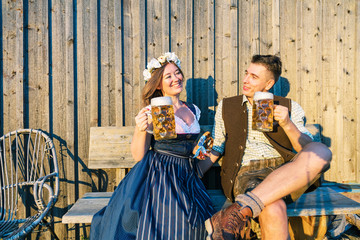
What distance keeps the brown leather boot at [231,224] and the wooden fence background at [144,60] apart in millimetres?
1358

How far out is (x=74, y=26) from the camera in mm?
2449

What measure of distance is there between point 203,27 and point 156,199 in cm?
192

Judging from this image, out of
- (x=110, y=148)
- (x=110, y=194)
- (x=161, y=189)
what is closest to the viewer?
(x=161, y=189)

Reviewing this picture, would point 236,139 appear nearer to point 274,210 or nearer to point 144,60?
point 274,210

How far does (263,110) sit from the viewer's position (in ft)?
5.07

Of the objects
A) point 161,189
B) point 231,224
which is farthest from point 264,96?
point 161,189

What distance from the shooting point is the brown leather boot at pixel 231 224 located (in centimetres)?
132

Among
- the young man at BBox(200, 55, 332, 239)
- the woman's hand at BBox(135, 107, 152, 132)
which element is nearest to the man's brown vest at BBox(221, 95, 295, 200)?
the young man at BBox(200, 55, 332, 239)

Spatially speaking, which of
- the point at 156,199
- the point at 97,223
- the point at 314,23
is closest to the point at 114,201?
the point at 97,223

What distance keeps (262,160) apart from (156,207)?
0.93m

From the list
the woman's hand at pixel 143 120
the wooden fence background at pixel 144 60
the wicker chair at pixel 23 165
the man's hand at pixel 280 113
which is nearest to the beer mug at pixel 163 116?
the woman's hand at pixel 143 120

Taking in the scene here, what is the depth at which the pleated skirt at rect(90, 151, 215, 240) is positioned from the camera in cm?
143

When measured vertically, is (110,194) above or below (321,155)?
below

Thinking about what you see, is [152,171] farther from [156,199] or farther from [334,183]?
[334,183]
